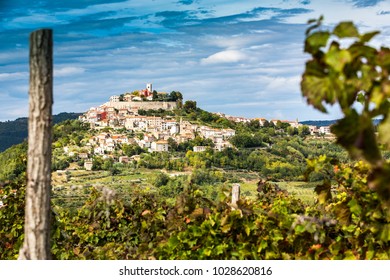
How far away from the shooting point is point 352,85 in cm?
116

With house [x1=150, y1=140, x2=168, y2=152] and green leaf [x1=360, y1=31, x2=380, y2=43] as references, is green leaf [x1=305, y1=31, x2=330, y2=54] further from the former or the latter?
house [x1=150, y1=140, x2=168, y2=152]

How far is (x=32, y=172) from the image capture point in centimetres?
165

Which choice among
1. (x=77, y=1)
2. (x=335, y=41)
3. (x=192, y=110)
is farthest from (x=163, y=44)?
(x=335, y=41)

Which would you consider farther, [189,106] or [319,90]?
[189,106]

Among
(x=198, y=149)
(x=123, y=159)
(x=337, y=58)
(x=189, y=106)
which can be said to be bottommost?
(x=123, y=159)

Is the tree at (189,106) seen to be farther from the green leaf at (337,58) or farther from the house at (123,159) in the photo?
the green leaf at (337,58)

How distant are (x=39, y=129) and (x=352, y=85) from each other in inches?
36.4

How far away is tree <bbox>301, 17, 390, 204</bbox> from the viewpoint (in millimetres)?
1050

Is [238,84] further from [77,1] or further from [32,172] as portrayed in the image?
[32,172]

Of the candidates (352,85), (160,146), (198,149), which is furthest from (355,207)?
(160,146)

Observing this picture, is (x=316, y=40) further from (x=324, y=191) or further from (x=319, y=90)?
(x=324, y=191)

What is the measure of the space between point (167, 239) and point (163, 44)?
20.0 meters

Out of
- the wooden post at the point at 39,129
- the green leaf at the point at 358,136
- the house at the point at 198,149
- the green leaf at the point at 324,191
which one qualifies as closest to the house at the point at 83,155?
the house at the point at 198,149

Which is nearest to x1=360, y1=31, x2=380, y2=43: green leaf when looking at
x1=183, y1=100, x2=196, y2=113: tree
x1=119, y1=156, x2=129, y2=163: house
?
x1=119, y1=156, x2=129, y2=163: house
